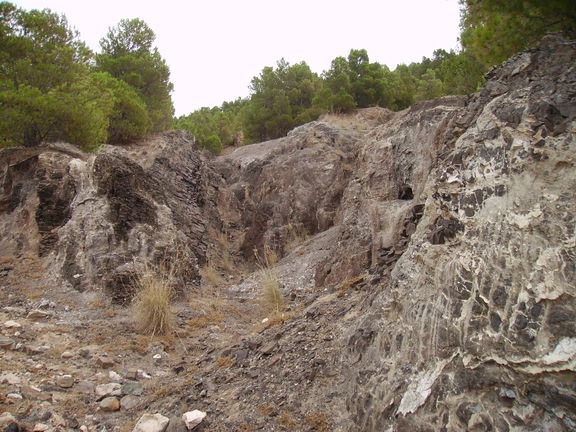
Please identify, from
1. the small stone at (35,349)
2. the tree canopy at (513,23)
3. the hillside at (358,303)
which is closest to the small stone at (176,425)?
the hillside at (358,303)

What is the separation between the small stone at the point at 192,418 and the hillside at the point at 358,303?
66 mm

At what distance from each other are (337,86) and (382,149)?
10.8 metres

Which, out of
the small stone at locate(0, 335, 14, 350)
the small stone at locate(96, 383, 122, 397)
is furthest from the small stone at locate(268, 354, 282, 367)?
the small stone at locate(0, 335, 14, 350)

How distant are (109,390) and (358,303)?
10.1 feet

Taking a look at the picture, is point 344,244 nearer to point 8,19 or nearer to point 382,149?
point 382,149

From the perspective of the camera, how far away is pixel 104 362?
6.48 m

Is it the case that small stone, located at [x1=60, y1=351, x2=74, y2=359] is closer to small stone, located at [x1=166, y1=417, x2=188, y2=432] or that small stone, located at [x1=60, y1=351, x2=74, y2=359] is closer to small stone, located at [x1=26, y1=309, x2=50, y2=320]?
small stone, located at [x1=26, y1=309, x2=50, y2=320]

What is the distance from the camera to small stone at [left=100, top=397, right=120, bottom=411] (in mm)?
5234

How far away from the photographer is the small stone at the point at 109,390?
18.2 feet

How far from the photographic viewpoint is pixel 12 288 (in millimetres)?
9148

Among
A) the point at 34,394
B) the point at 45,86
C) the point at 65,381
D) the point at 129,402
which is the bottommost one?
the point at 129,402

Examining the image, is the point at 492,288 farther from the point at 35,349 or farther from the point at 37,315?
the point at 37,315

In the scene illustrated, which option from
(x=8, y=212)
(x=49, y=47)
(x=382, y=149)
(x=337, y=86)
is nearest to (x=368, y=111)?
(x=337, y=86)

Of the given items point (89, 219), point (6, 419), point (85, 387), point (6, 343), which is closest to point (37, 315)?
point (6, 343)
